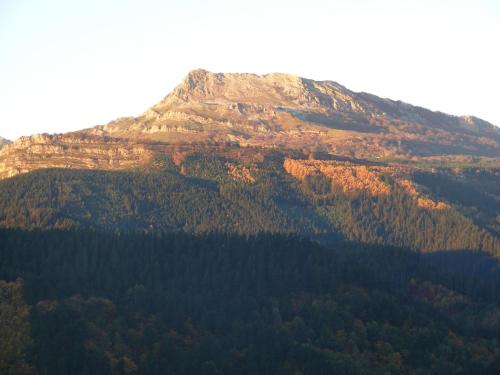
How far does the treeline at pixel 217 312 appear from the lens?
421ft

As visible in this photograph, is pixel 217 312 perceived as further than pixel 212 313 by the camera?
Yes

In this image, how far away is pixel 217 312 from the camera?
6004 inches

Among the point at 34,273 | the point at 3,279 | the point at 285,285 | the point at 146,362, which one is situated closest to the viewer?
the point at 146,362

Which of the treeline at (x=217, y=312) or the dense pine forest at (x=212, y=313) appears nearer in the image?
the dense pine forest at (x=212, y=313)

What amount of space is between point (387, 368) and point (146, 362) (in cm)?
3480

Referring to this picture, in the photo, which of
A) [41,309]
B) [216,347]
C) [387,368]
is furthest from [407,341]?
[41,309]

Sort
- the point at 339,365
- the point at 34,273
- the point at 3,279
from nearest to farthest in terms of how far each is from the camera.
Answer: the point at 339,365, the point at 3,279, the point at 34,273

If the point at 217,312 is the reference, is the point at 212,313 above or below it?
above

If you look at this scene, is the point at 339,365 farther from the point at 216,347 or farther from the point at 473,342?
the point at 473,342

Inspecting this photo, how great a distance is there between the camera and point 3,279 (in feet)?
474

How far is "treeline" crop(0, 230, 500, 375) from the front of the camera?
12825 centimetres

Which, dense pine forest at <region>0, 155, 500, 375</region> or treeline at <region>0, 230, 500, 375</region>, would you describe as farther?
treeline at <region>0, 230, 500, 375</region>

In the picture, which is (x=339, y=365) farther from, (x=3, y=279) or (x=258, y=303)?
(x=3, y=279)

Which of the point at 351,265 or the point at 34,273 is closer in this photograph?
A: the point at 34,273
